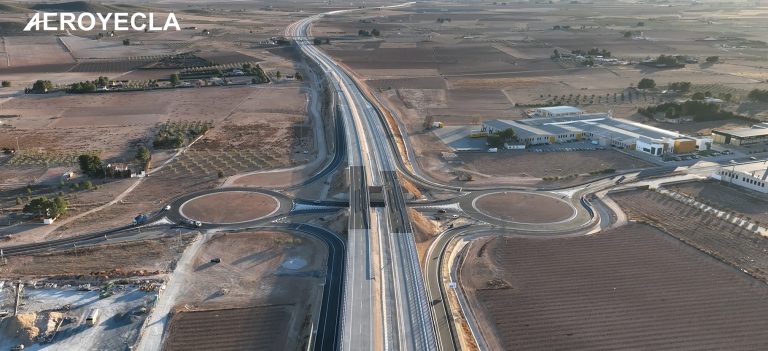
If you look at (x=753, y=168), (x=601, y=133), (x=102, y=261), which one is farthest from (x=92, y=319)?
(x=753, y=168)

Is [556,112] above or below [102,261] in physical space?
above

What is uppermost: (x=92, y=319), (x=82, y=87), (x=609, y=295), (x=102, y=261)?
(x=82, y=87)

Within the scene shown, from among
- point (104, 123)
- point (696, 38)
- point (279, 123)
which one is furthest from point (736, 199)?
point (696, 38)

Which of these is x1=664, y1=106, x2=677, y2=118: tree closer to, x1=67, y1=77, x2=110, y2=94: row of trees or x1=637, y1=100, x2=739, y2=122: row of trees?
x1=637, y1=100, x2=739, y2=122: row of trees

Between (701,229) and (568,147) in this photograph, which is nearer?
(701,229)

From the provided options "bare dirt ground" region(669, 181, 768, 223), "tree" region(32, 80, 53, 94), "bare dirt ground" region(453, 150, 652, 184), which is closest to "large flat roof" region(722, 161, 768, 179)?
"bare dirt ground" region(669, 181, 768, 223)

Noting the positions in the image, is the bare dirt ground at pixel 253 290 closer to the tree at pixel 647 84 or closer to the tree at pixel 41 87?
the tree at pixel 41 87

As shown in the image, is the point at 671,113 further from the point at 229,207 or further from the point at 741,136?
the point at 229,207
